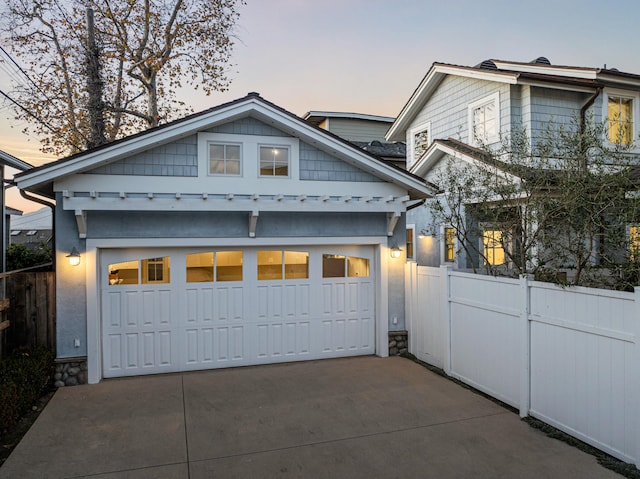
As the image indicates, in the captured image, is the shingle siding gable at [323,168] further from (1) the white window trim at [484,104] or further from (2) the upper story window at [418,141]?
(2) the upper story window at [418,141]

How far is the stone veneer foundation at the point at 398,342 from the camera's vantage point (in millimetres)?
8531

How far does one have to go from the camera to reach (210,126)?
737cm

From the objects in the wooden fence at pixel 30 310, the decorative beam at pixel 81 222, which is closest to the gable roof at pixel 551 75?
the decorative beam at pixel 81 222

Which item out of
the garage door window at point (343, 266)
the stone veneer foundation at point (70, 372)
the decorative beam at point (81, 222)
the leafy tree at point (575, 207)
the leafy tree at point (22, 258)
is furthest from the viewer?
the leafy tree at point (22, 258)

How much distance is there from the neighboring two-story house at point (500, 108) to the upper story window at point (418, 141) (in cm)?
58

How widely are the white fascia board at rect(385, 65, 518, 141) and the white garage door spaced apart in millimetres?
6025

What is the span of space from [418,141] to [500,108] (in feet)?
13.4

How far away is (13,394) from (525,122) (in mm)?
11579

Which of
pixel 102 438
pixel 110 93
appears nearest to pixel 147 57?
pixel 110 93

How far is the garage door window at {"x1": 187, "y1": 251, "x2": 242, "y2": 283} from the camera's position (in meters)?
7.69

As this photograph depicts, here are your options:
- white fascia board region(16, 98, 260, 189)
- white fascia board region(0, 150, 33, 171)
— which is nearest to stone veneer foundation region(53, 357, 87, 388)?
white fascia board region(16, 98, 260, 189)

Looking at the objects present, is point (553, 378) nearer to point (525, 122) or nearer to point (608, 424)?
point (608, 424)

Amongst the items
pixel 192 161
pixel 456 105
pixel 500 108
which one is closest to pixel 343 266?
pixel 192 161

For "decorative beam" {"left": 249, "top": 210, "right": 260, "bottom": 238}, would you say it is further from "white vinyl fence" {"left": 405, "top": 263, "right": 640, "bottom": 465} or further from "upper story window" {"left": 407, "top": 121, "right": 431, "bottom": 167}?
"upper story window" {"left": 407, "top": 121, "right": 431, "bottom": 167}
